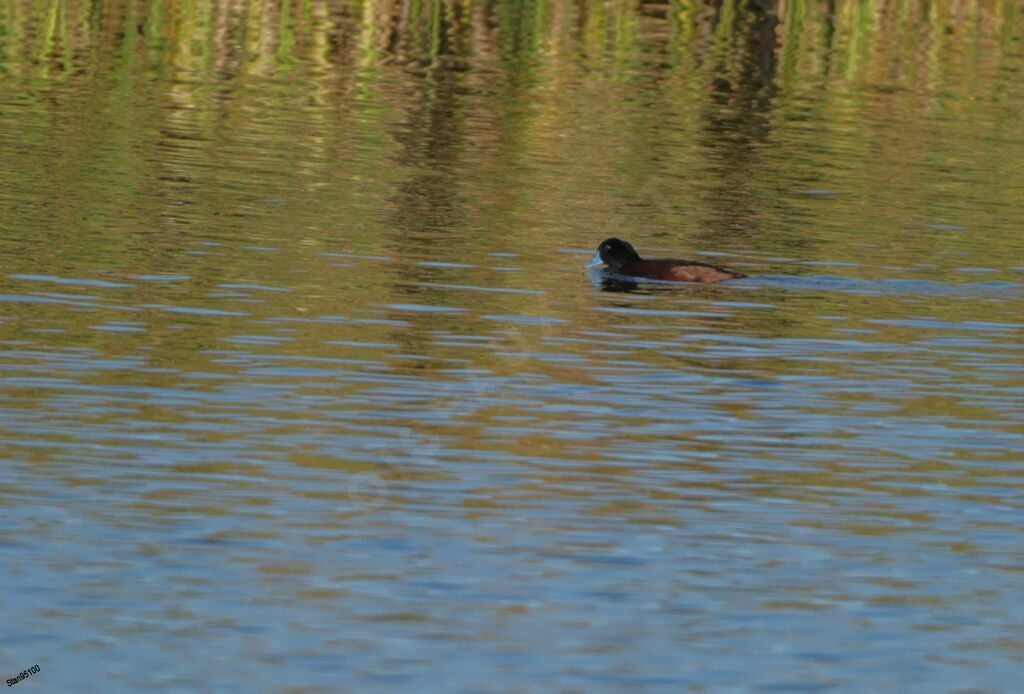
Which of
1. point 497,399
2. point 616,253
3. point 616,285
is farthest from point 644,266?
point 497,399

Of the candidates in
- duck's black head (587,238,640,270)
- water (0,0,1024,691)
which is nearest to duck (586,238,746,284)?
duck's black head (587,238,640,270)

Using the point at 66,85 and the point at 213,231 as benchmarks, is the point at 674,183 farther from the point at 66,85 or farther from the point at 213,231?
the point at 66,85

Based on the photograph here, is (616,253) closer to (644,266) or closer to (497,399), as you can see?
(644,266)

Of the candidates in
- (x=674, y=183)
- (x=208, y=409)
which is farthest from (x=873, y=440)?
(x=674, y=183)

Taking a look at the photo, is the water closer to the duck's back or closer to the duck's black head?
the duck's back

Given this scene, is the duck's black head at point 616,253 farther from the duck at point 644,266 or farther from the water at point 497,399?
the water at point 497,399

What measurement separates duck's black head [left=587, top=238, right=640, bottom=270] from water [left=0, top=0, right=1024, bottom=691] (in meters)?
0.25

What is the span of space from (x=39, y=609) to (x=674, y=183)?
15.2m

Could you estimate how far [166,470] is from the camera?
36.0 ft

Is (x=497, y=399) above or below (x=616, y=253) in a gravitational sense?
below

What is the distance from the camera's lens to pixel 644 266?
17719 mm

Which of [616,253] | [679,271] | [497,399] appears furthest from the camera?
[616,253]

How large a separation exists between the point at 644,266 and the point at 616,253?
9.8 inches

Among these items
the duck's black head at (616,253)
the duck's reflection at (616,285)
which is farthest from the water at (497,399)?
the duck's black head at (616,253)
